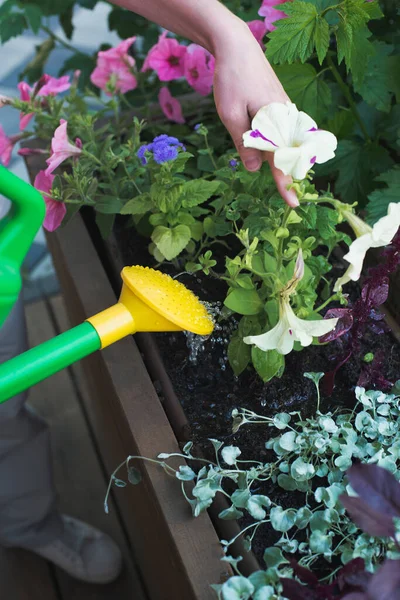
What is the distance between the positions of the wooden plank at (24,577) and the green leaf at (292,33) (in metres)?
1.09

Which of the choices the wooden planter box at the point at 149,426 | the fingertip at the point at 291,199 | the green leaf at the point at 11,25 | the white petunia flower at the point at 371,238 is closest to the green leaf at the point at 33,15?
the green leaf at the point at 11,25

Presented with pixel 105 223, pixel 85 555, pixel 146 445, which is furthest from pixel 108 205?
pixel 85 555

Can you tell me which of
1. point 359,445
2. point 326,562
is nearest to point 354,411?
point 359,445

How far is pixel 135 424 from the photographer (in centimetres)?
81

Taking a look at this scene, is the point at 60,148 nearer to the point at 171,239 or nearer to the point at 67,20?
the point at 171,239

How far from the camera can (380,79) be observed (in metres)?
0.96

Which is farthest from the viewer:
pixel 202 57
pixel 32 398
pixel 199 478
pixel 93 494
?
pixel 32 398

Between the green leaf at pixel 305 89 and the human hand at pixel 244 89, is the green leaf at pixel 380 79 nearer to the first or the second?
the green leaf at pixel 305 89

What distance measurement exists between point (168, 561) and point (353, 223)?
19.1 inches

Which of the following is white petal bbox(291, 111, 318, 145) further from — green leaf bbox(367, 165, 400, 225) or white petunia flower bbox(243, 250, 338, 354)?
green leaf bbox(367, 165, 400, 225)

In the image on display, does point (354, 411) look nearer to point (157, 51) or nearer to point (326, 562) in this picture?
point (326, 562)

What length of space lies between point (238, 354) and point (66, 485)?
818 mm

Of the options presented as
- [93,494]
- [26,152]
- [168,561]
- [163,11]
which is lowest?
[93,494]

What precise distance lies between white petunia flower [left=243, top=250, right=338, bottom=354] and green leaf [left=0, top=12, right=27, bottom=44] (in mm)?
983
